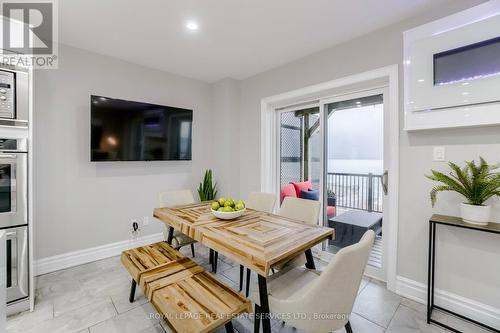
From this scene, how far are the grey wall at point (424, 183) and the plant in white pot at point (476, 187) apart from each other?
18 cm

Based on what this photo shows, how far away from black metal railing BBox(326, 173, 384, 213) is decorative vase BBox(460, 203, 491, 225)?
2.40ft

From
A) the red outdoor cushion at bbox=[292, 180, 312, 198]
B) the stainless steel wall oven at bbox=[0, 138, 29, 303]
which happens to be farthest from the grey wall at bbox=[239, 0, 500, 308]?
the stainless steel wall oven at bbox=[0, 138, 29, 303]

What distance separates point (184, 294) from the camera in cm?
138

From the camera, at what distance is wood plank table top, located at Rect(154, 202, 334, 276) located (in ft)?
4.13

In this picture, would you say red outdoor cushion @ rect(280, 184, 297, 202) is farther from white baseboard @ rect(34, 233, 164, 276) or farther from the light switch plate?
white baseboard @ rect(34, 233, 164, 276)

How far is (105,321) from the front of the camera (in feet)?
5.79

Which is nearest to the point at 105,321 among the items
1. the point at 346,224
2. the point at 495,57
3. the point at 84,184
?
the point at 84,184

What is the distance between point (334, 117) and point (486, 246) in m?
1.82

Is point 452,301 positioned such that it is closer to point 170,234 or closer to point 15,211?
point 170,234

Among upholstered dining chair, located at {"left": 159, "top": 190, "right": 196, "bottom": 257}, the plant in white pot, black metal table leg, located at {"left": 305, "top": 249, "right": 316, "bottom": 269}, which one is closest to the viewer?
the plant in white pot

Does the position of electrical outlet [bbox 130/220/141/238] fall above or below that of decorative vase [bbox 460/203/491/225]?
below

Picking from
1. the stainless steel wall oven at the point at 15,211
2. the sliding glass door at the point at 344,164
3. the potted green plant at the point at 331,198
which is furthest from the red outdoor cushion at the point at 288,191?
the stainless steel wall oven at the point at 15,211

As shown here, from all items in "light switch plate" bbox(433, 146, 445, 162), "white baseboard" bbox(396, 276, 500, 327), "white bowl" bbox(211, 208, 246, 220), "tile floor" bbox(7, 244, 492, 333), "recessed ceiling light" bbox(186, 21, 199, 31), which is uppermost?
"recessed ceiling light" bbox(186, 21, 199, 31)

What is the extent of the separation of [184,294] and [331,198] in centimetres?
213
